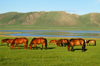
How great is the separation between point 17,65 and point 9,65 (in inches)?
21.0

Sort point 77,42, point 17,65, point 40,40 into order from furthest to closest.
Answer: point 40,40 → point 77,42 → point 17,65

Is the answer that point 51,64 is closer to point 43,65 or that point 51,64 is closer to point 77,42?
point 43,65

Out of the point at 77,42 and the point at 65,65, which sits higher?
the point at 77,42

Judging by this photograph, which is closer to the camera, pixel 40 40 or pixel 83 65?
pixel 83 65

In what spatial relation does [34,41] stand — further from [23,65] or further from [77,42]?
[23,65]

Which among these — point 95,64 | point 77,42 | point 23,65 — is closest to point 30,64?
point 23,65

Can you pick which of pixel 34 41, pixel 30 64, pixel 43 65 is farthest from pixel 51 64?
pixel 34 41

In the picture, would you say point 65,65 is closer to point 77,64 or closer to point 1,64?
point 77,64

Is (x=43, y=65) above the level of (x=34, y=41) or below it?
below

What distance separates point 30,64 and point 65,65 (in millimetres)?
2343

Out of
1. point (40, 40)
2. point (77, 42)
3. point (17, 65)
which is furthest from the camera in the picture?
point (40, 40)

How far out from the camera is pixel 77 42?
59.5 feet

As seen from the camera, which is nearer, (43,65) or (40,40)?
(43,65)

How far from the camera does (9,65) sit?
10.4 metres
